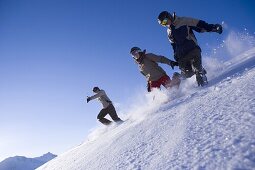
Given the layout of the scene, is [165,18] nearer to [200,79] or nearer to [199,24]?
[199,24]

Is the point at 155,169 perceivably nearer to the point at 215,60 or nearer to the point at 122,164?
the point at 122,164

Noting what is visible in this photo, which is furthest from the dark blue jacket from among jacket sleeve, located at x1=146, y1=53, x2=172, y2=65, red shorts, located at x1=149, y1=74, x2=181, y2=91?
red shorts, located at x1=149, y1=74, x2=181, y2=91

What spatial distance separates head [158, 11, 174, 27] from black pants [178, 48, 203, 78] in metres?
0.89

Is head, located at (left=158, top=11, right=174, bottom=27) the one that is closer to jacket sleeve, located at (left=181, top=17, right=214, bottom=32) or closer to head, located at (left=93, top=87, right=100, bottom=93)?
jacket sleeve, located at (left=181, top=17, right=214, bottom=32)

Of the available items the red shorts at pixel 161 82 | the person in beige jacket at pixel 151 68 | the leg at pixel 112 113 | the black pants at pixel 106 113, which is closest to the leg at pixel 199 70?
the person in beige jacket at pixel 151 68

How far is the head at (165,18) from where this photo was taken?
24.1 feet

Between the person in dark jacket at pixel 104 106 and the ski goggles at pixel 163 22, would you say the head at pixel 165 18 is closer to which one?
the ski goggles at pixel 163 22

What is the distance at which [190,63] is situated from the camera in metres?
7.93

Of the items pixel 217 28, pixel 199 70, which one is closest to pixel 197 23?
pixel 217 28

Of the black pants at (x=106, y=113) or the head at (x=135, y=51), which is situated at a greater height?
the head at (x=135, y=51)

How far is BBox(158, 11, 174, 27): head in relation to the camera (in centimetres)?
734

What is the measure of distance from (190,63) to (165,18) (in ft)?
4.45

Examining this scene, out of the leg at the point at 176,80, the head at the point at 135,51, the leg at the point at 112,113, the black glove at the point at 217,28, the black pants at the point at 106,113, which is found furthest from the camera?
the black pants at the point at 106,113

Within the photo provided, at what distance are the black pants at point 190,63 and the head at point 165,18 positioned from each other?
89 cm
